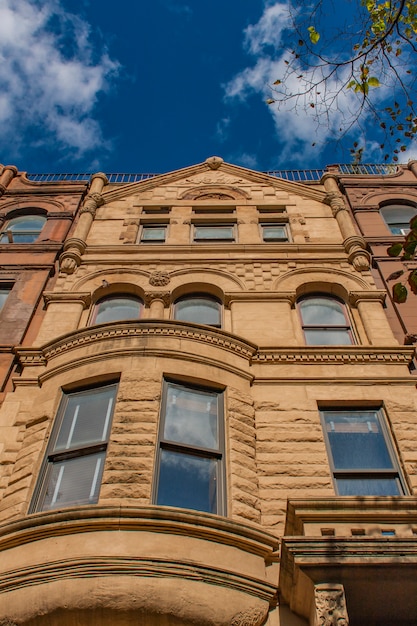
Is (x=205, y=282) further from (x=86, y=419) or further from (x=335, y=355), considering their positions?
(x=86, y=419)

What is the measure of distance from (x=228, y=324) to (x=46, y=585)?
7.48 m

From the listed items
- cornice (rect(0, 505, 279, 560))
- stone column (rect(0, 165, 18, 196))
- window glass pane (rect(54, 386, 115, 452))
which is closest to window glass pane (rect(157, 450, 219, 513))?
cornice (rect(0, 505, 279, 560))

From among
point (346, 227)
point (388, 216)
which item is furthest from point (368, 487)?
point (388, 216)

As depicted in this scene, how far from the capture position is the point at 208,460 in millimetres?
A: 9539

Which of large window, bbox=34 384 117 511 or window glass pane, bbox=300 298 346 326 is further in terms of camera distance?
window glass pane, bbox=300 298 346 326

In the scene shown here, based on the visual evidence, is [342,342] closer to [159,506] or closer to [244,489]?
[244,489]

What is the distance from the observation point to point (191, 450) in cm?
948

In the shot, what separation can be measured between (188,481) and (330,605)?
117 inches

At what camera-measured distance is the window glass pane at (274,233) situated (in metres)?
18.0

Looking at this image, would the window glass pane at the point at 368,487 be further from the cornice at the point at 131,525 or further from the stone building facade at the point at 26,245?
the stone building facade at the point at 26,245

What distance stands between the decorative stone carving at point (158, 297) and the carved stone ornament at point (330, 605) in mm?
8594

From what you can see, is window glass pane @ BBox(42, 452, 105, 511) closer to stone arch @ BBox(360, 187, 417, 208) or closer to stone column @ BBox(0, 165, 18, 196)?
stone arch @ BBox(360, 187, 417, 208)

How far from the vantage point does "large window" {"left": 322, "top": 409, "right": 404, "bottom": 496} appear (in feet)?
31.6

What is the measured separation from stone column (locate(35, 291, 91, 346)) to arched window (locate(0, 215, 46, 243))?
3984mm
